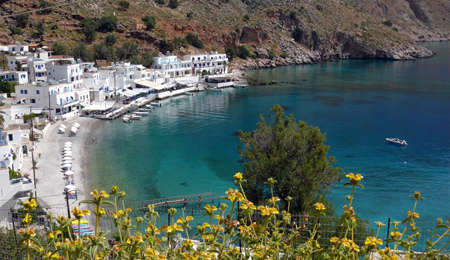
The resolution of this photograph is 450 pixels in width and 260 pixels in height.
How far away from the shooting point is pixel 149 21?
84.9 meters

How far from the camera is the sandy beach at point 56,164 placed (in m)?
22.8

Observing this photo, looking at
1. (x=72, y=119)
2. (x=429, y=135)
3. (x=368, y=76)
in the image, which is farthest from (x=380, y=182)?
(x=368, y=76)

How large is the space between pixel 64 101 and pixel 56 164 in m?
17.2

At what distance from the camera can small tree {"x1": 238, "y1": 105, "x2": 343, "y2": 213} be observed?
17.5 m

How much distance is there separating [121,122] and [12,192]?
79.0 feet

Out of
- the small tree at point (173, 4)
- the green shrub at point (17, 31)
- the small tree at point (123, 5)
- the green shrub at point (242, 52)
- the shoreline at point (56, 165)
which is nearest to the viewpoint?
the shoreline at point (56, 165)

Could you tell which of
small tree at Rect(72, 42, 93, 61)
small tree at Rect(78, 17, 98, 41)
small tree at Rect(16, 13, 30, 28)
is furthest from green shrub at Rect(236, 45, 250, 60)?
small tree at Rect(16, 13, 30, 28)

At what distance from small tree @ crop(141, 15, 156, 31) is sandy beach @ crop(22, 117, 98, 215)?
4982 centimetres

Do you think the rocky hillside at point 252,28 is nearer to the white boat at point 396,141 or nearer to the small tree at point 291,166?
the white boat at point 396,141

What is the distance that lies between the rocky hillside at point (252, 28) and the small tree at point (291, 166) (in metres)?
64.1

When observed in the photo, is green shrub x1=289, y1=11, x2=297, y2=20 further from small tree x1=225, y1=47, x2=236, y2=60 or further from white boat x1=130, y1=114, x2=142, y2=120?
white boat x1=130, y1=114, x2=142, y2=120

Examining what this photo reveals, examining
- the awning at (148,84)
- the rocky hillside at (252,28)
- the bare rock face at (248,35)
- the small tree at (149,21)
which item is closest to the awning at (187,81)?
the awning at (148,84)

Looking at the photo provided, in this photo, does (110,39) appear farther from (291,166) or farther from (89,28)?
(291,166)

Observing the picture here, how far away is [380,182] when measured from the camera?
27844mm
